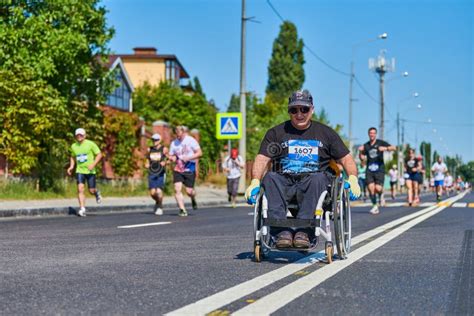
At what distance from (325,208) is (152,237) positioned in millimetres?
3480

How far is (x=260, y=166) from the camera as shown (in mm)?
7805

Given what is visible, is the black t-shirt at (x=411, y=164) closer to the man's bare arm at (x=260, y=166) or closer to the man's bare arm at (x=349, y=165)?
the man's bare arm at (x=349, y=165)

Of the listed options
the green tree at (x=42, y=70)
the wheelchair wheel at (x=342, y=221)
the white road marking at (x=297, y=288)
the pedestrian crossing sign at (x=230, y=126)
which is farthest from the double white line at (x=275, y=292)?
the pedestrian crossing sign at (x=230, y=126)

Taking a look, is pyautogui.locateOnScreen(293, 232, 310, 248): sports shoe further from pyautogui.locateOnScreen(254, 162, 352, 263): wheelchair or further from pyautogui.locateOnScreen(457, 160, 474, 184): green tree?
pyautogui.locateOnScreen(457, 160, 474, 184): green tree

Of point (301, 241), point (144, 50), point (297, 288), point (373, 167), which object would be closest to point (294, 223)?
point (301, 241)

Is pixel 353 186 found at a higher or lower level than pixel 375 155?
lower

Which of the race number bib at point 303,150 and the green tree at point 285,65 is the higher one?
the green tree at point 285,65

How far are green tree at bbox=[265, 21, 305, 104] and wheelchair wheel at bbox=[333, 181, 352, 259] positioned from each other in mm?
90075

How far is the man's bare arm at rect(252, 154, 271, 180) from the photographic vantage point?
7.78m

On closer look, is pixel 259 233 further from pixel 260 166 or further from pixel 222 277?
pixel 222 277

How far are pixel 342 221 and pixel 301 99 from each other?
3.79 ft

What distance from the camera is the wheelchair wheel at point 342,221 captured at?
743 cm

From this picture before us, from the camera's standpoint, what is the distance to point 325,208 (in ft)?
25.0

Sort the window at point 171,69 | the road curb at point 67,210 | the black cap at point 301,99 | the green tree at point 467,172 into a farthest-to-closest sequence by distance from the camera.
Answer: the green tree at point 467,172
the window at point 171,69
the road curb at point 67,210
the black cap at point 301,99
